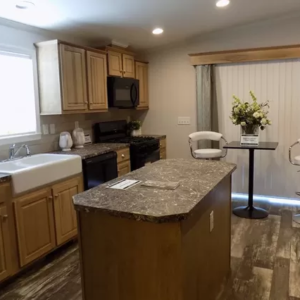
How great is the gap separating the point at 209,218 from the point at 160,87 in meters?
3.54

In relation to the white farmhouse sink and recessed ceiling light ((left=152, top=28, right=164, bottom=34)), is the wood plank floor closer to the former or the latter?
the white farmhouse sink

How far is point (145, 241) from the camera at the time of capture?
1.65 meters

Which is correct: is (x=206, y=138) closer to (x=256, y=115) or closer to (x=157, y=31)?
(x=256, y=115)

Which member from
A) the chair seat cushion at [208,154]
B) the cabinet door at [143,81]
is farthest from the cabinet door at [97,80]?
the chair seat cushion at [208,154]

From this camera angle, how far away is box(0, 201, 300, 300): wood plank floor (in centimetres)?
246

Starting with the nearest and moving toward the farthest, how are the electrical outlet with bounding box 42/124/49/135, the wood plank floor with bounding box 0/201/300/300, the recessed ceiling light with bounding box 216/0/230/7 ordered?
the wood plank floor with bounding box 0/201/300/300
the recessed ceiling light with bounding box 216/0/230/7
the electrical outlet with bounding box 42/124/49/135

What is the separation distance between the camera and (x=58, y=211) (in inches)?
120

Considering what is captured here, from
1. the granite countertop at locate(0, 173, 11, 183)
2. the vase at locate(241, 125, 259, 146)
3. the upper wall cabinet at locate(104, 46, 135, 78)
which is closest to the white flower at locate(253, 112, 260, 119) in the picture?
the vase at locate(241, 125, 259, 146)

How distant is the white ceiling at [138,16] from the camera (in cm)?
309

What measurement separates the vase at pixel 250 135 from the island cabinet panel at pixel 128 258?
2.72m

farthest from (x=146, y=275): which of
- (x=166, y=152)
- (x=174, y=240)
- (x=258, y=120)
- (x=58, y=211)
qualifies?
(x=166, y=152)

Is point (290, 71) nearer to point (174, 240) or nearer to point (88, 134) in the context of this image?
point (88, 134)

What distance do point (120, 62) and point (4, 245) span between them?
2.94m

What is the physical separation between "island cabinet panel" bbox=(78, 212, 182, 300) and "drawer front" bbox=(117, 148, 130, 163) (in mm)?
2278
